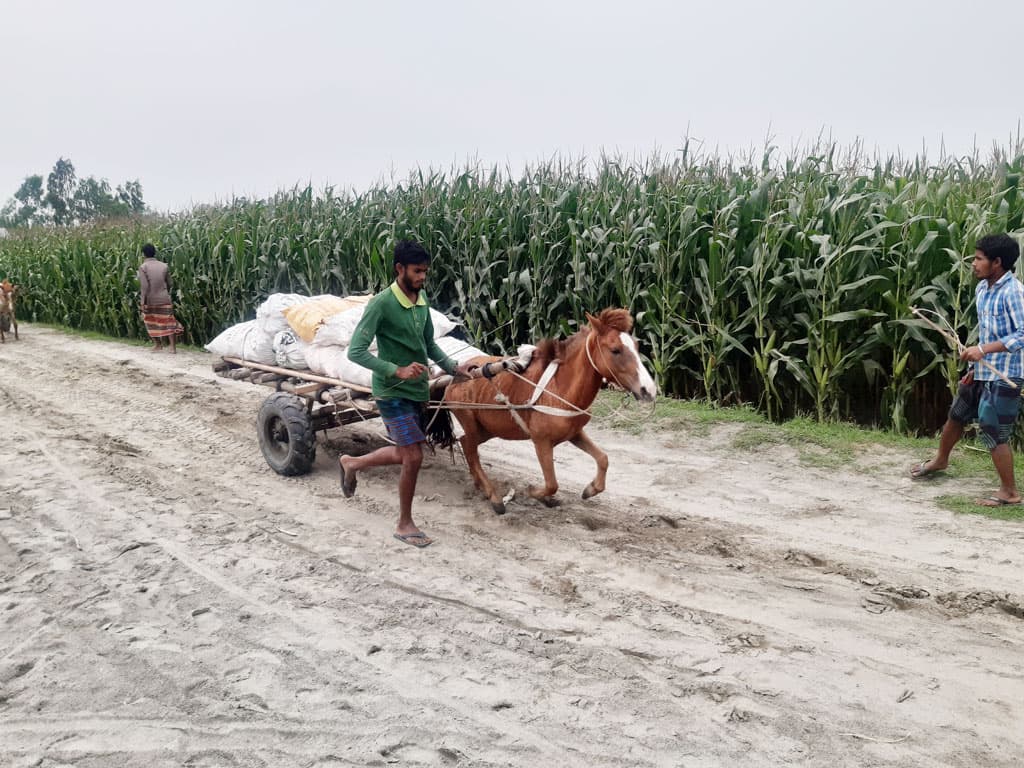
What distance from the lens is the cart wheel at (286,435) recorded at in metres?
6.90

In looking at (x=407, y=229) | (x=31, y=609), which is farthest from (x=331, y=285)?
(x=31, y=609)

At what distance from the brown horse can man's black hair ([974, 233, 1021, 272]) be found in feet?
8.87

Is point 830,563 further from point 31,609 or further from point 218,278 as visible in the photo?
point 218,278

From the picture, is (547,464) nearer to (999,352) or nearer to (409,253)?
(409,253)

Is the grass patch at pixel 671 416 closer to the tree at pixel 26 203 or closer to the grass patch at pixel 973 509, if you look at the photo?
the grass patch at pixel 973 509

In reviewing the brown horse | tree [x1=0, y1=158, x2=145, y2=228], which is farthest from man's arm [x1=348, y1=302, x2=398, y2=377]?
tree [x1=0, y1=158, x2=145, y2=228]

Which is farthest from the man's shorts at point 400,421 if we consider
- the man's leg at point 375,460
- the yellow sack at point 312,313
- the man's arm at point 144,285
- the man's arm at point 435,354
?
the man's arm at point 144,285

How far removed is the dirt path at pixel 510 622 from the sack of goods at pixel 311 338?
3.44ft

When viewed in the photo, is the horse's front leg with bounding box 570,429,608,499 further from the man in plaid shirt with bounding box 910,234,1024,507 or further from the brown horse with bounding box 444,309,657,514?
the man in plaid shirt with bounding box 910,234,1024,507

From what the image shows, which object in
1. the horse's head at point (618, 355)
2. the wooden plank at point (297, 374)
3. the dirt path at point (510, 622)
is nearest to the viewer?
the dirt path at point (510, 622)

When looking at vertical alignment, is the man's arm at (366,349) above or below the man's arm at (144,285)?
below

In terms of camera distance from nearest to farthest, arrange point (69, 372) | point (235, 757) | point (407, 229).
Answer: point (235, 757)
point (407, 229)
point (69, 372)

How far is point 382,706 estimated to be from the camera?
3615mm

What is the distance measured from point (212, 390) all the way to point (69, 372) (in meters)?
4.10
